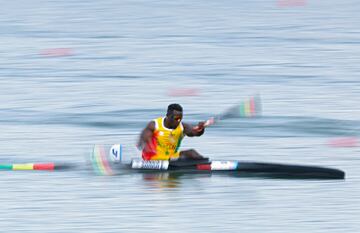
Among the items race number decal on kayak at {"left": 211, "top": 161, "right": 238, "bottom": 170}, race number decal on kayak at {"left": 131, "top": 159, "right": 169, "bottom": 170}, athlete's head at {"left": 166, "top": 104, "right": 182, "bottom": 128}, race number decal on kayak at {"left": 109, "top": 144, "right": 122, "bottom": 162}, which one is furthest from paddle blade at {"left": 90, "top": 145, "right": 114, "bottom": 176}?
race number decal on kayak at {"left": 211, "top": 161, "right": 238, "bottom": 170}

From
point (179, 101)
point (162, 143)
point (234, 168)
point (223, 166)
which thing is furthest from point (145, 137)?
point (179, 101)

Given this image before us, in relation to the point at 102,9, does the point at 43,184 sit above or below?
below

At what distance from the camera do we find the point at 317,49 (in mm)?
35906

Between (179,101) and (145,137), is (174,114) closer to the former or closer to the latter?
(145,137)

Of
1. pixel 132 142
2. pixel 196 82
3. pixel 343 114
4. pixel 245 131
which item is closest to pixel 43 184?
pixel 132 142

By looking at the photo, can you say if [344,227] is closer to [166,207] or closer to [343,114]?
[166,207]

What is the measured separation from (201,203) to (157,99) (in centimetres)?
1124

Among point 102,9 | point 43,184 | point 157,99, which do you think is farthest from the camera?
point 102,9

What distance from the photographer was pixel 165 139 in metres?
19.7

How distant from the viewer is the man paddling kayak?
19.6 m

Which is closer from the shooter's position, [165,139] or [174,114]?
[174,114]

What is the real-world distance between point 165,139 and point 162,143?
89 millimetres

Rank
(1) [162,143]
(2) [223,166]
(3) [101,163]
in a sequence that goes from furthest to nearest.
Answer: (3) [101,163]
(1) [162,143]
(2) [223,166]

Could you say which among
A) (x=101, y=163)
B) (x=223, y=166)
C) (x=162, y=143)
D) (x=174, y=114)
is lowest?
(x=101, y=163)
